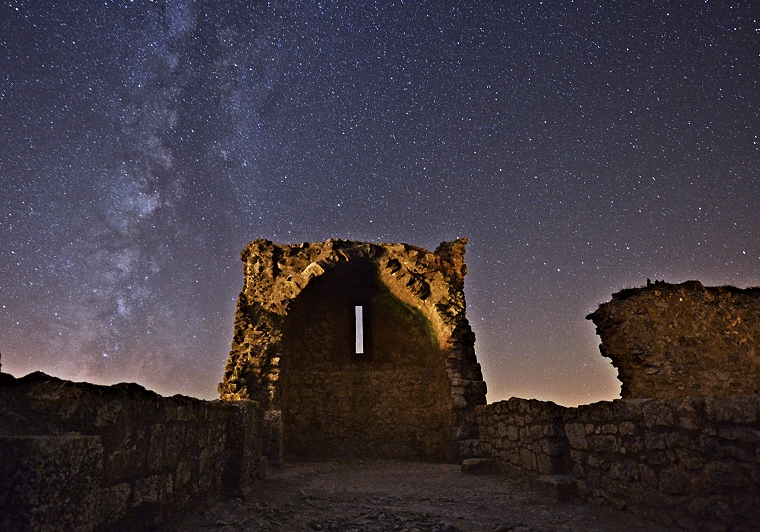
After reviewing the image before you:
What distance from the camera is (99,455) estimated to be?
246cm

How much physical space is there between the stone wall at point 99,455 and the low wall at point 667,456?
396cm

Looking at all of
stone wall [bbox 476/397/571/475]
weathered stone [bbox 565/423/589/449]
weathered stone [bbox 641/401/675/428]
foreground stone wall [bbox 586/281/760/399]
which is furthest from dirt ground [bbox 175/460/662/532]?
foreground stone wall [bbox 586/281/760/399]

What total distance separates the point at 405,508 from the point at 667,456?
2784 mm

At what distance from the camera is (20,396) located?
7.73 feet

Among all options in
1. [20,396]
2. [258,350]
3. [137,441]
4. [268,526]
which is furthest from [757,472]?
[258,350]

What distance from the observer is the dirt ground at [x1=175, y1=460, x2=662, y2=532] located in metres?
3.96

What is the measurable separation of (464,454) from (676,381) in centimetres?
480

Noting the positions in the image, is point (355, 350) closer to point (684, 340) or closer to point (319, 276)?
point (319, 276)

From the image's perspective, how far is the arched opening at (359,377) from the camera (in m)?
11.1

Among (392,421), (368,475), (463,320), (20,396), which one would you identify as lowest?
(368,475)

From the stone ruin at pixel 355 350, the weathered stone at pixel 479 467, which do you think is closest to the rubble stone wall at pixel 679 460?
the weathered stone at pixel 479 467

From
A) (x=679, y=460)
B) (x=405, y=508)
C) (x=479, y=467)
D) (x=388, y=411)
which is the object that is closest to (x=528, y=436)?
(x=479, y=467)

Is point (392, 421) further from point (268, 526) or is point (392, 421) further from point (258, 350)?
point (268, 526)

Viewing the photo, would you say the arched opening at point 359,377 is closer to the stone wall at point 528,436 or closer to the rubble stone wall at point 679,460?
the stone wall at point 528,436
